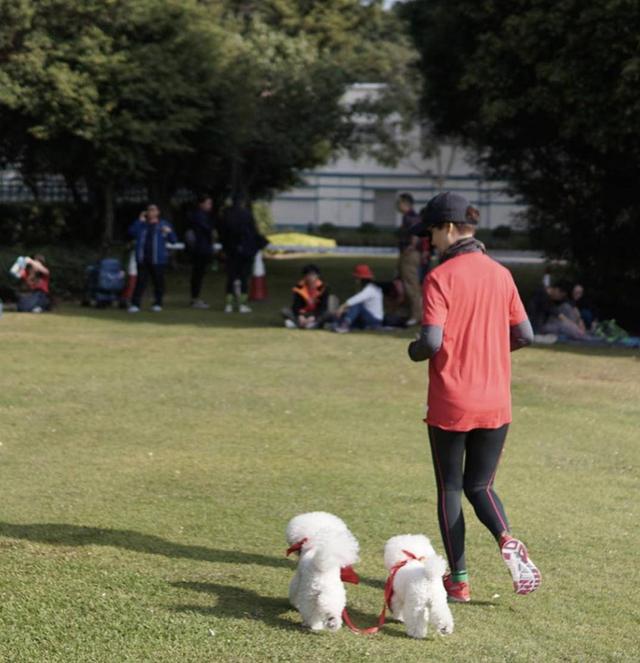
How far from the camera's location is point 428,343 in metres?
5.88

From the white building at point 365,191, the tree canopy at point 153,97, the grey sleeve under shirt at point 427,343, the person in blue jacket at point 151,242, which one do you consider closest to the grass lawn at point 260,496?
the grey sleeve under shirt at point 427,343

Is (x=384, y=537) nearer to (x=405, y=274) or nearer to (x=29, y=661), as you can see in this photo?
(x=29, y=661)

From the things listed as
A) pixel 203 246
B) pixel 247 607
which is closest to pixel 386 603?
pixel 247 607

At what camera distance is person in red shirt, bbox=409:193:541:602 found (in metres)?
6.04

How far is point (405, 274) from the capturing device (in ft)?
66.3

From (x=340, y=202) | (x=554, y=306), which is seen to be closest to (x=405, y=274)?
(x=554, y=306)

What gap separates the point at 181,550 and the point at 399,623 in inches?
66.9

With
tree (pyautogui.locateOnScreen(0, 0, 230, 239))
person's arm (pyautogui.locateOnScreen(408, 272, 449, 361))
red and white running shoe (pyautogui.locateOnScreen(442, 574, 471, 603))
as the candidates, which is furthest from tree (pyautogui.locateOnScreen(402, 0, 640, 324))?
red and white running shoe (pyautogui.locateOnScreen(442, 574, 471, 603))

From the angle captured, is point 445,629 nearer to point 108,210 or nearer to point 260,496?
point 260,496

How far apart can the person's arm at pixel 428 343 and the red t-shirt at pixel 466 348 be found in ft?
0.19

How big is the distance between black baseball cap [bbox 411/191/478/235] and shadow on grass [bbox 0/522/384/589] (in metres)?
1.97

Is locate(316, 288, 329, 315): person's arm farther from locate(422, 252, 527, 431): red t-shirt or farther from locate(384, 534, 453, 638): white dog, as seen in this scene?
locate(384, 534, 453, 638): white dog

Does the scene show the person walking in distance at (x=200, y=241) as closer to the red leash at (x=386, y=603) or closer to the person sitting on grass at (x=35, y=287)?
the person sitting on grass at (x=35, y=287)

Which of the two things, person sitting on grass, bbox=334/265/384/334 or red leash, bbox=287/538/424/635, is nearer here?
red leash, bbox=287/538/424/635
